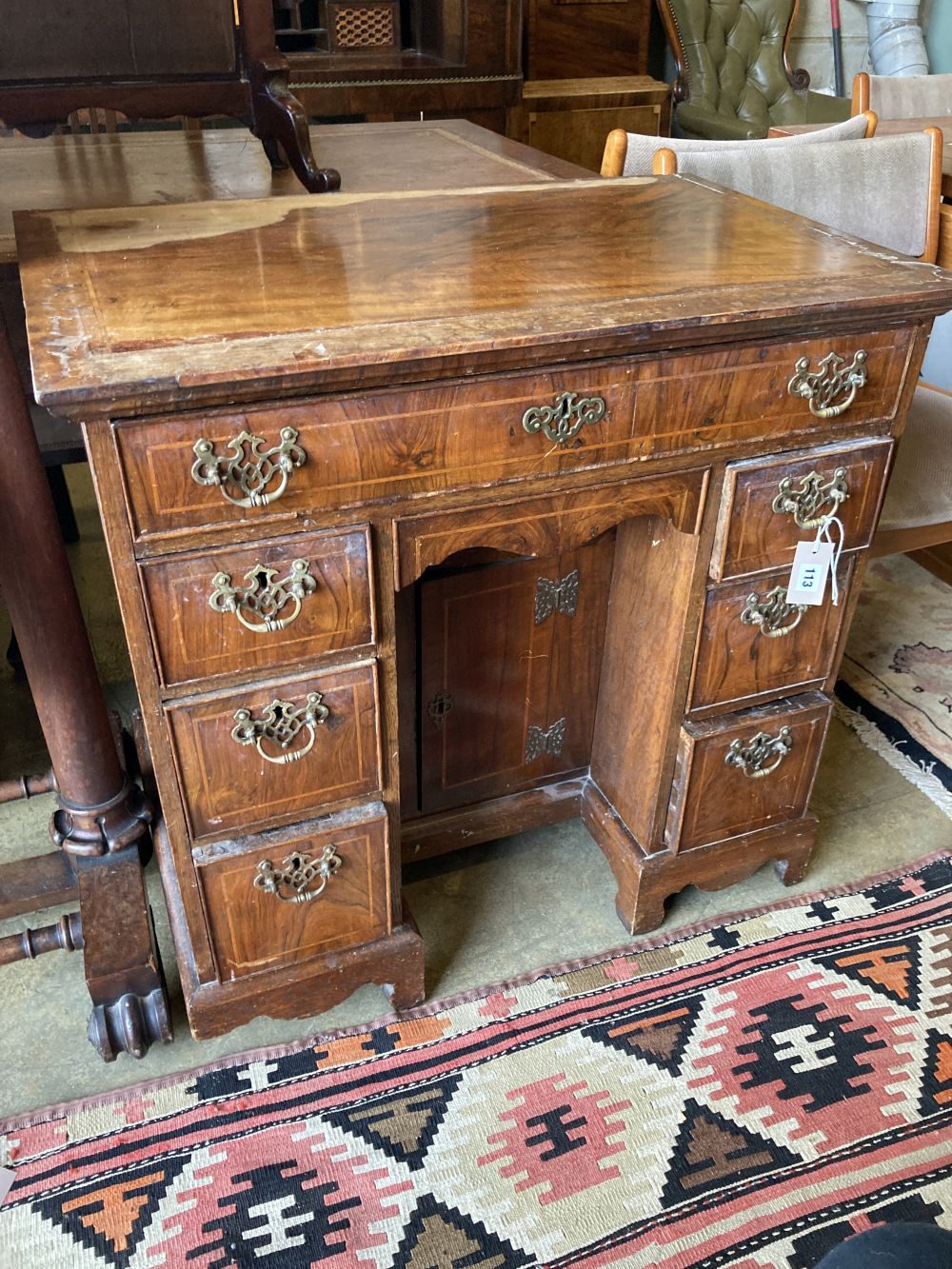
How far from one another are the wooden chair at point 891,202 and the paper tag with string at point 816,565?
47 centimetres

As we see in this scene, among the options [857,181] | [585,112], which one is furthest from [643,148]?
[585,112]

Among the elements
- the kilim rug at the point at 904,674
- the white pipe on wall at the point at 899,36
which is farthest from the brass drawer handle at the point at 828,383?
the white pipe on wall at the point at 899,36

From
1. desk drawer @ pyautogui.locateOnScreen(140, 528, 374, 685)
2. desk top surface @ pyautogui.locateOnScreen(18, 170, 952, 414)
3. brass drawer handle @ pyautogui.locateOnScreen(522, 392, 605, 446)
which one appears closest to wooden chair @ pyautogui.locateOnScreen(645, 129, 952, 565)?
desk top surface @ pyautogui.locateOnScreen(18, 170, 952, 414)

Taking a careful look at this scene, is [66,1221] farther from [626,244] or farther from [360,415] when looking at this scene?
[626,244]

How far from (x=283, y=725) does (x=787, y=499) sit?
0.67 meters

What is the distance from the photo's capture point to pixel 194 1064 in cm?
139

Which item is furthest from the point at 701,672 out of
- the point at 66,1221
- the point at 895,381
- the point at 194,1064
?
the point at 66,1221

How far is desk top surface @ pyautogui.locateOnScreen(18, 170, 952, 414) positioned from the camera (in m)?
0.95

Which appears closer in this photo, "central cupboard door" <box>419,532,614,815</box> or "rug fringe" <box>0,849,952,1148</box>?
"rug fringe" <box>0,849,952,1148</box>

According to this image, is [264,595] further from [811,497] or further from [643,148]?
[643,148]

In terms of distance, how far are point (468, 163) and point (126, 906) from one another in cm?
140

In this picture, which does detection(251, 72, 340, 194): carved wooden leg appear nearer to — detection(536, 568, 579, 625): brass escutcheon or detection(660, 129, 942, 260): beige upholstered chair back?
detection(660, 129, 942, 260): beige upholstered chair back

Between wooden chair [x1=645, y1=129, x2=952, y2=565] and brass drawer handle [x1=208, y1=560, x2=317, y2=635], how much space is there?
41.5 inches

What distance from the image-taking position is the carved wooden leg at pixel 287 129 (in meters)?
1.68
